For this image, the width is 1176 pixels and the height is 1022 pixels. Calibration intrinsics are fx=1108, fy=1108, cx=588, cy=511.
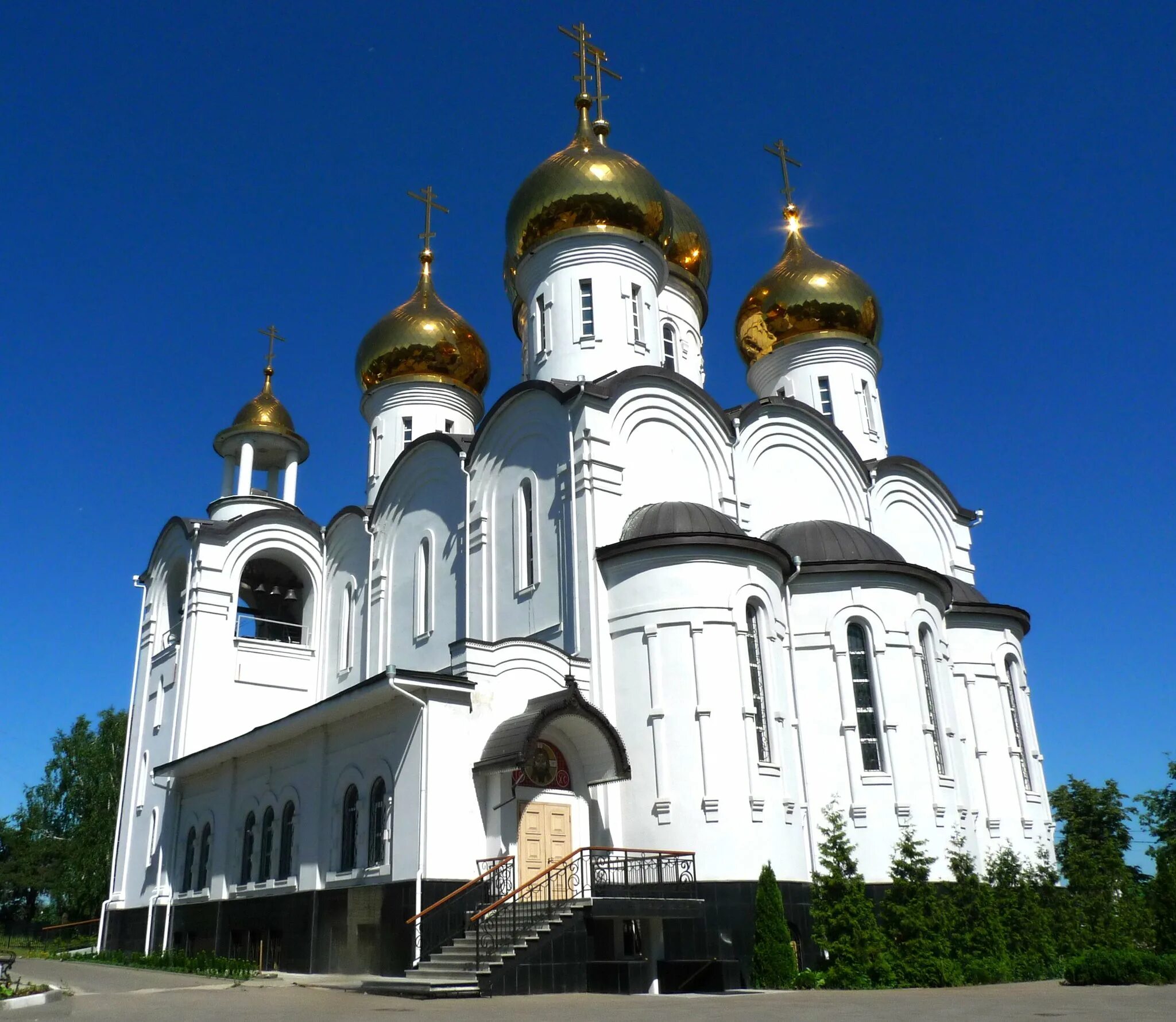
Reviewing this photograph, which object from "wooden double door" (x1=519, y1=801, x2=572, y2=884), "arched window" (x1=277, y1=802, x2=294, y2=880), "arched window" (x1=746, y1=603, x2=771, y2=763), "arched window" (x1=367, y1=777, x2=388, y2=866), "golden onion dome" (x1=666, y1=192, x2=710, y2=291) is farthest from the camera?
"golden onion dome" (x1=666, y1=192, x2=710, y2=291)

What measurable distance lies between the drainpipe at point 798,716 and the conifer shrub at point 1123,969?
336cm

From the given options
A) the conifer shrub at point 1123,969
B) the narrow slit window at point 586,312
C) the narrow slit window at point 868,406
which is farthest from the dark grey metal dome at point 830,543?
the conifer shrub at point 1123,969

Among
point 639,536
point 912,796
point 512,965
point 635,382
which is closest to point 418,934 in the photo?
point 512,965

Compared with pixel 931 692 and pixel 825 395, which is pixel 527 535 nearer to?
pixel 931 692

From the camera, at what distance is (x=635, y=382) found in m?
15.8

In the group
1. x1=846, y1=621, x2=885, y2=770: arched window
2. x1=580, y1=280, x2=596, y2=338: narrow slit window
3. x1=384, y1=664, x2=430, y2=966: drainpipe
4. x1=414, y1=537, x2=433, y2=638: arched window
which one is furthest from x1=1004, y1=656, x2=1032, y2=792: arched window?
x1=384, y1=664, x2=430, y2=966: drainpipe

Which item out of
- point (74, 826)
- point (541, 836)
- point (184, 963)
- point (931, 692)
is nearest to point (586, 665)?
point (541, 836)

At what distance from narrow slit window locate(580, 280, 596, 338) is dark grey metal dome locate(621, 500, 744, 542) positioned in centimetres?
427

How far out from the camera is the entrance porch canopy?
40.0 ft

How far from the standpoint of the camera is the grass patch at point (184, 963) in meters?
13.9

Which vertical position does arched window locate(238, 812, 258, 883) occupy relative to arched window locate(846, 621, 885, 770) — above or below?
below

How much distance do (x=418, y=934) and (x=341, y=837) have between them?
9.20 ft

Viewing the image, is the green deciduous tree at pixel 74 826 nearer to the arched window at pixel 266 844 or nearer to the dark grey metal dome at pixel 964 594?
the arched window at pixel 266 844

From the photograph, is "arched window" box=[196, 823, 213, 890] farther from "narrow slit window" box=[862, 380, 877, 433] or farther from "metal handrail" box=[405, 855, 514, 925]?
"narrow slit window" box=[862, 380, 877, 433]
